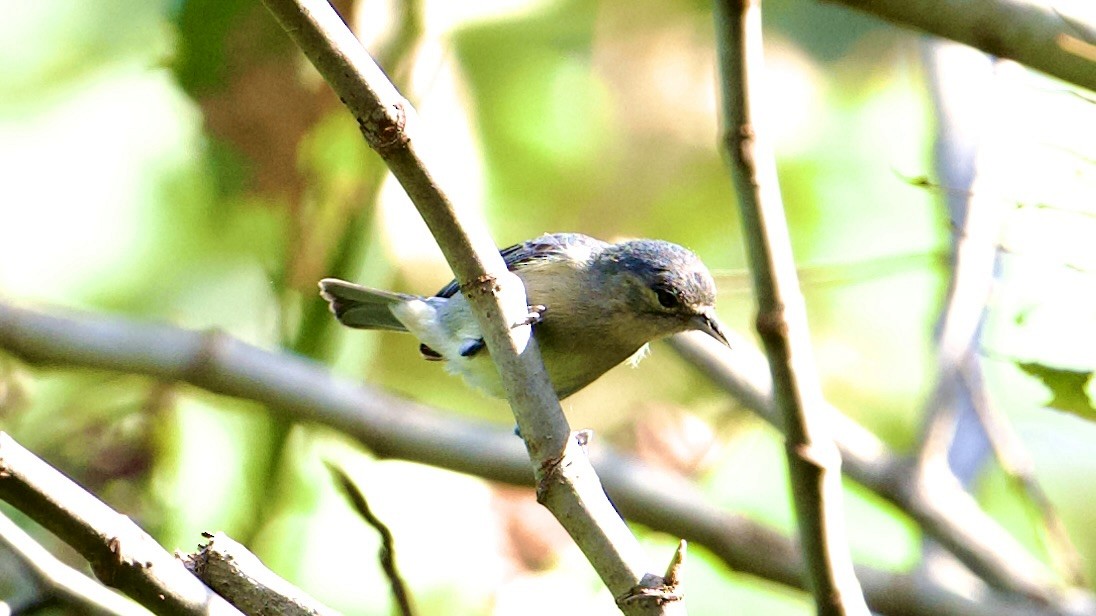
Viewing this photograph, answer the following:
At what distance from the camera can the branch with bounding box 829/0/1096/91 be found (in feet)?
10.2

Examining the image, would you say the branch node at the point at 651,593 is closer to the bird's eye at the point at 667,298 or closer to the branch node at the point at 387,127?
the branch node at the point at 387,127

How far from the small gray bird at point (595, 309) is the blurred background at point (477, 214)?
550 mm

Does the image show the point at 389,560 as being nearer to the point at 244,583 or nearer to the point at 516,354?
the point at 244,583

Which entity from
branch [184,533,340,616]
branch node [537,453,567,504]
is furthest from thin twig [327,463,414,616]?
branch node [537,453,567,504]

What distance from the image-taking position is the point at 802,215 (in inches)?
248

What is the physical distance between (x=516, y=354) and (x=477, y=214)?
2.31m

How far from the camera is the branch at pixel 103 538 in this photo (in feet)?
7.15

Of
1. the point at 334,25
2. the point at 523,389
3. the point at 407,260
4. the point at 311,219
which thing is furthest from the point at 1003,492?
the point at 334,25

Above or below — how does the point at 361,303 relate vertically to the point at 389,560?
above

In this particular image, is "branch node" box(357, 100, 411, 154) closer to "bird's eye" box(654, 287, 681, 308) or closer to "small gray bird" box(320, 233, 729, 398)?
"small gray bird" box(320, 233, 729, 398)

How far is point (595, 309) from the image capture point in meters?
4.29

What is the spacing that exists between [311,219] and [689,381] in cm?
241

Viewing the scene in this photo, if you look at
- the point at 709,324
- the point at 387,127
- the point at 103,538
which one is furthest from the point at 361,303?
the point at 103,538

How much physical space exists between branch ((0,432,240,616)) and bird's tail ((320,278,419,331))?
99.1 inches
